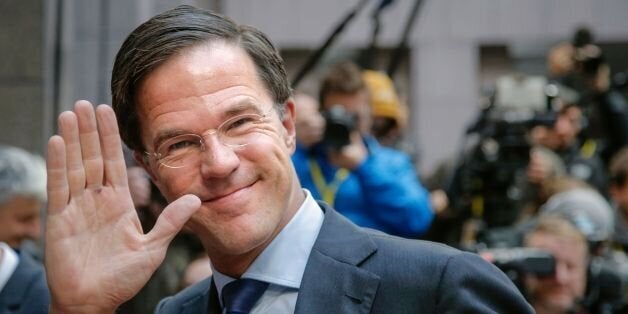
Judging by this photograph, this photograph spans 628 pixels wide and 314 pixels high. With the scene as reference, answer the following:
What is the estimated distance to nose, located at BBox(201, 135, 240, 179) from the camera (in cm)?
260

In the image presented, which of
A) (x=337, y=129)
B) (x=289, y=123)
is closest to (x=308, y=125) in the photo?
(x=337, y=129)

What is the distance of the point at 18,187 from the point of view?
5348mm

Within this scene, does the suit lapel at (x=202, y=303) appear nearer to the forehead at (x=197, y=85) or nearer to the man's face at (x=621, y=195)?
the forehead at (x=197, y=85)

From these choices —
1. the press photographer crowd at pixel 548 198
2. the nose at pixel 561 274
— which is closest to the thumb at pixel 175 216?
the press photographer crowd at pixel 548 198

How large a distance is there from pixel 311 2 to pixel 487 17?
97.1 inches

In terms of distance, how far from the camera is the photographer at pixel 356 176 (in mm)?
5000

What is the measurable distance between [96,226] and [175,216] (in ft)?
0.65

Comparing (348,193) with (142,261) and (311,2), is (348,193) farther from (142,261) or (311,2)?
(311,2)

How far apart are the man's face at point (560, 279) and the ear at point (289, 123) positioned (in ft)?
6.21

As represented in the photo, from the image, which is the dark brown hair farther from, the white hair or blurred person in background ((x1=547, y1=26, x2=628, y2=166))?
blurred person in background ((x1=547, y1=26, x2=628, y2=166))

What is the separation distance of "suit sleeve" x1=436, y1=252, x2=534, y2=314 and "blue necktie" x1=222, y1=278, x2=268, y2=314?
46 cm

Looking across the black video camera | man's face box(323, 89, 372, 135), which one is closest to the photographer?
man's face box(323, 89, 372, 135)

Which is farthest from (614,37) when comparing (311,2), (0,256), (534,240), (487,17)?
(0,256)

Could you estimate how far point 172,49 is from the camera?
8.83 feet
